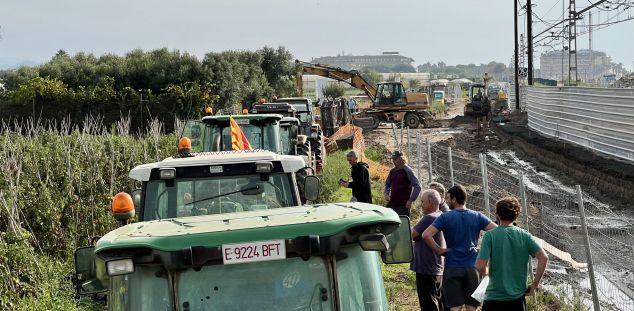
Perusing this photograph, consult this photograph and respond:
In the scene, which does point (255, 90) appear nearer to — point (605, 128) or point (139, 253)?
point (605, 128)

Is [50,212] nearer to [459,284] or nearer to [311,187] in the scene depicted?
[311,187]

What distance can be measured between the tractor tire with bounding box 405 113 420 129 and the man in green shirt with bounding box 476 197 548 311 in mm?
41071

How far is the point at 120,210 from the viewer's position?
6.23m

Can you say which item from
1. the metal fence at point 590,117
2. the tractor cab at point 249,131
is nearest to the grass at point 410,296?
the tractor cab at point 249,131

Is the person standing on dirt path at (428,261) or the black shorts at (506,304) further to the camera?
the person standing on dirt path at (428,261)

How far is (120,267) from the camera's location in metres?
3.97

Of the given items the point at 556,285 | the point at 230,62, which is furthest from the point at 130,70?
the point at 556,285

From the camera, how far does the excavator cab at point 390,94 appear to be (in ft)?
155

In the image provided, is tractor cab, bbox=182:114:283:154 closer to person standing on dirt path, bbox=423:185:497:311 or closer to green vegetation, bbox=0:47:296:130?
person standing on dirt path, bbox=423:185:497:311

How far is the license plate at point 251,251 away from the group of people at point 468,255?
301 centimetres

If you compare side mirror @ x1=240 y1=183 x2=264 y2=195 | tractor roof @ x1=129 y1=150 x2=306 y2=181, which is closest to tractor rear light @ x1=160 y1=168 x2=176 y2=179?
tractor roof @ x1=129 y1=150 x2=306 y2=181

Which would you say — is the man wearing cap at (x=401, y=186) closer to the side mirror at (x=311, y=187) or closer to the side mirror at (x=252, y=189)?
the side mirror at (x=311, y=187)

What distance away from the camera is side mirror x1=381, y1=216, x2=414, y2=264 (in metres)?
4.78

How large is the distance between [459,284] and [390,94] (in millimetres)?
39885
